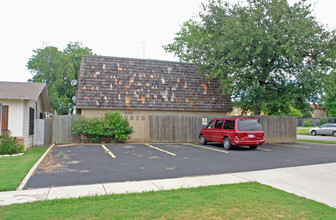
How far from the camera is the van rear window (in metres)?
14.5

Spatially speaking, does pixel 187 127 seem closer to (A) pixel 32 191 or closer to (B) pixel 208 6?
(B) pixel 208 6

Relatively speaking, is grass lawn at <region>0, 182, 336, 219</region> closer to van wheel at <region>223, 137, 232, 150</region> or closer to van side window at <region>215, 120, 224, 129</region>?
van wheel at <region>223, 137, 232, 150</region>

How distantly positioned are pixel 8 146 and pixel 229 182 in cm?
1055

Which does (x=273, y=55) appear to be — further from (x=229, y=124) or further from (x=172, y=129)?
(x=172, y=129)

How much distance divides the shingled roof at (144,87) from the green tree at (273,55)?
271 centimetres

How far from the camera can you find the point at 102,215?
4789 millimetres

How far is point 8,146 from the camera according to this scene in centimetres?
1269

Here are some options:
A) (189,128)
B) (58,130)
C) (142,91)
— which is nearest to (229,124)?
(189,128)

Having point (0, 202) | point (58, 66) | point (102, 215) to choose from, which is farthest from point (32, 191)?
point (58, 66)

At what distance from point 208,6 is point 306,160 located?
48.6ft

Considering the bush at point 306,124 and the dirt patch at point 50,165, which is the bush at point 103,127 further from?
the bush at point 306,124

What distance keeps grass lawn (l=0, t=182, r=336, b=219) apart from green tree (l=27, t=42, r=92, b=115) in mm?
42286

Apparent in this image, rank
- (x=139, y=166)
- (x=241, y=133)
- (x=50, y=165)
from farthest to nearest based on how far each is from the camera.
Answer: (x=241, y=133)
(x=50, y=165)
(x=139, y=166)

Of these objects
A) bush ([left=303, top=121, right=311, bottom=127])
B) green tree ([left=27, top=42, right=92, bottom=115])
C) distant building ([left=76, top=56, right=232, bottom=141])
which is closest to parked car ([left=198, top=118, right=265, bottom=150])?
distant building ([left=76, top=56, right=232, bottom=141])
